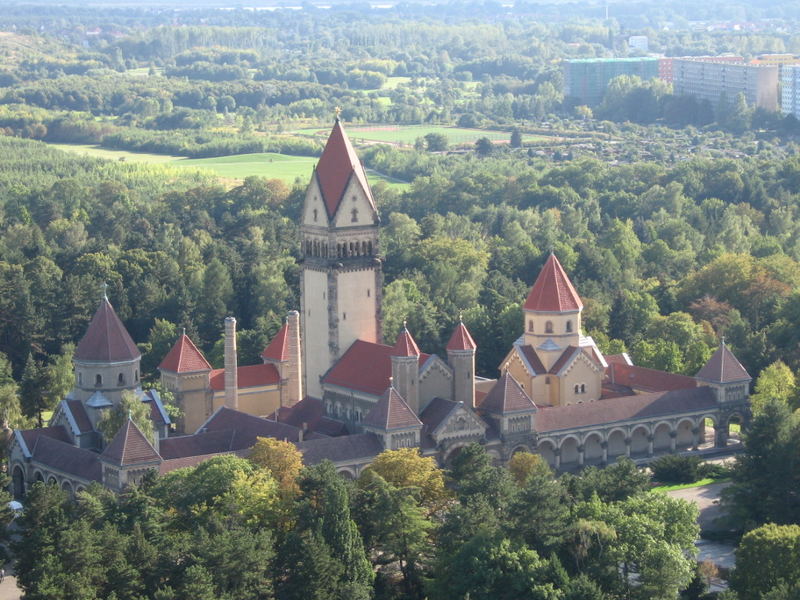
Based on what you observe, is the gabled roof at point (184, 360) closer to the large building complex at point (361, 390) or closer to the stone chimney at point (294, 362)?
the large building complex at point (361, 390)

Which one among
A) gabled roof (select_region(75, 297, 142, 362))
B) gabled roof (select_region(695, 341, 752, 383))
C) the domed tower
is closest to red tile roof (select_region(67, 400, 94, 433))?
the domed tower

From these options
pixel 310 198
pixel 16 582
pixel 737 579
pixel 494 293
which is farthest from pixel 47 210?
pixel 737 579

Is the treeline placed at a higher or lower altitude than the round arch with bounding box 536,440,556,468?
higher

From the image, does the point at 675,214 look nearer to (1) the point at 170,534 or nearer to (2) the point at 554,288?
(2) the point at 554,288

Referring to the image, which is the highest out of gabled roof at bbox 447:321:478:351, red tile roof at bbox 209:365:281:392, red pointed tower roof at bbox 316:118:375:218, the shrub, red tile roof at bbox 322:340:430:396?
red pointed tower roof at bbox 316:118:375:218

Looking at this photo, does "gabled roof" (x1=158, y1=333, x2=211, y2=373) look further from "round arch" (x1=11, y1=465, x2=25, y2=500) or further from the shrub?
the shrub

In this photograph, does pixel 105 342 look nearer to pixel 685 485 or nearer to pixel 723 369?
pixel 685 485

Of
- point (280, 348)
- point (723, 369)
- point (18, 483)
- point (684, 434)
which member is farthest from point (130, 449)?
point (723, 369)
